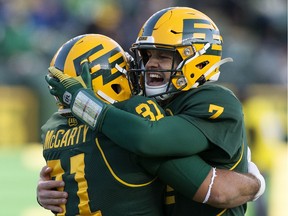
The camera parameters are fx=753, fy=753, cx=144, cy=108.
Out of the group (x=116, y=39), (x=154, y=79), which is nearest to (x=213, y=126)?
(x=154, y=79)

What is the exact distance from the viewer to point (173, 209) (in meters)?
3.87

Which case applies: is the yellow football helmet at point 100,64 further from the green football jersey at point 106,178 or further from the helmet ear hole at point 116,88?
the green football jersey at point 106,178

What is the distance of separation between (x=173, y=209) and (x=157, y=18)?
1.02 metres

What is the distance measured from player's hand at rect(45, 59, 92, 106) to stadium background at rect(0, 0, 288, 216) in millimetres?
4900

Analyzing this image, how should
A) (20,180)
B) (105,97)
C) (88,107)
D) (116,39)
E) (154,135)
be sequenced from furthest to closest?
(116,39), (20,180), (105,97), (88,107), (154,135)

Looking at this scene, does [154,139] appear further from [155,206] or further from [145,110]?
[155,206]

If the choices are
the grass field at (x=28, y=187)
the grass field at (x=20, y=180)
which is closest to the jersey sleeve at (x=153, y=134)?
the grass field at (x=28, y=187)

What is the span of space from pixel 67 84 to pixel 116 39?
8.21 m

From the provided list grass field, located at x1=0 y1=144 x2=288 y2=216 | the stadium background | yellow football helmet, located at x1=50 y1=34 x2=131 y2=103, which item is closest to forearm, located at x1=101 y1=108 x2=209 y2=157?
yellow football helmet, located at x1=50 y1=34 x2=131 y2=103

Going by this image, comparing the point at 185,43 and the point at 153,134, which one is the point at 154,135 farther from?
the point at 185,43

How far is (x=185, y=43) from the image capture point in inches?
155

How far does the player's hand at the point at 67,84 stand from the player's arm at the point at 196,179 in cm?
48

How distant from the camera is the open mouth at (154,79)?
3.95 meters

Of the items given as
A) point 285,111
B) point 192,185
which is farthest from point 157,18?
point 285,111
